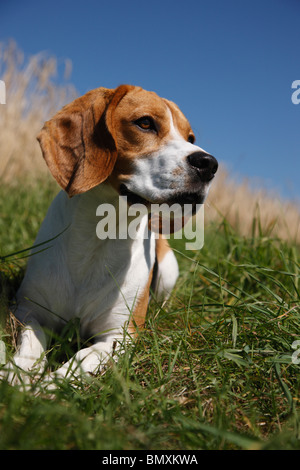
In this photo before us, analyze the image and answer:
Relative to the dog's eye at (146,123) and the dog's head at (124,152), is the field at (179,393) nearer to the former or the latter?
the dog's head at (124,152)

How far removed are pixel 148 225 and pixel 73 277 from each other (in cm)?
67

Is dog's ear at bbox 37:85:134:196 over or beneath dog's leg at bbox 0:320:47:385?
over

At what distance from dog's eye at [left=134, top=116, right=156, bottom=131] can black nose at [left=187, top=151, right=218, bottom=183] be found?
0.32 meters

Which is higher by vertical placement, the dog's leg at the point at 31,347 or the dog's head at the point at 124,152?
the dog's head at the point at 124,152

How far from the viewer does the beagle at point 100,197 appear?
83.4 inches

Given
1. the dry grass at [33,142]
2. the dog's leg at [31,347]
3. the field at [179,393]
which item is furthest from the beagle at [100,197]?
the dry grass at [33,142]

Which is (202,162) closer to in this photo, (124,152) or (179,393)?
(124,152)

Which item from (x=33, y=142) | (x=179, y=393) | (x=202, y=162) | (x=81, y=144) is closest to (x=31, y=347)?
(x=179, y=393)

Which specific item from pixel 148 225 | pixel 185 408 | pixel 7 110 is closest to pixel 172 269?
pixel 148 225

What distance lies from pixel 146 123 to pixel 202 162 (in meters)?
0.42

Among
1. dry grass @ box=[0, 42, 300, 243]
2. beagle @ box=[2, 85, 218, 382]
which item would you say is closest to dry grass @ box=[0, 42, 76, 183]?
dry grass @ box=[0, 42, 300, 243]

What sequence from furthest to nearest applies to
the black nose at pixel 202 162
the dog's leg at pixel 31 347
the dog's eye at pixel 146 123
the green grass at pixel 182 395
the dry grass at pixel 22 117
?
the dry grass at pixel 22 117 < the dog's eye at pixel 146 123 < the black nose at pixel 202 162 < the dog's leg at pixel 31 347 < the green grass at pixel 182 395

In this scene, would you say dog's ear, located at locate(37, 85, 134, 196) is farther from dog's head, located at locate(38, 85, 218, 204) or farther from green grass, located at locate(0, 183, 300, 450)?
green grass, located at locate(0, 183, 300, 450)

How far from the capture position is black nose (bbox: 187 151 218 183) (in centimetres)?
210
